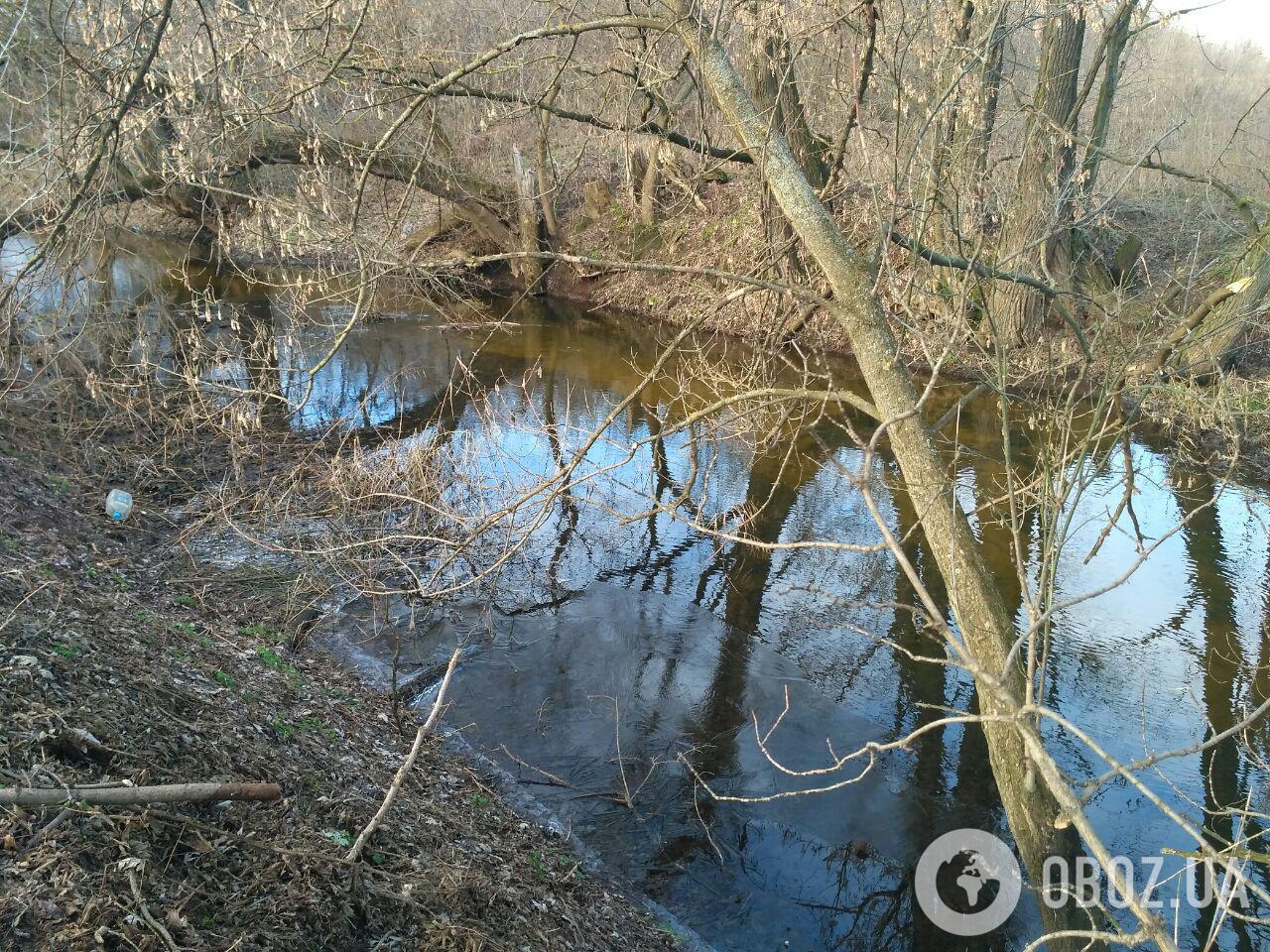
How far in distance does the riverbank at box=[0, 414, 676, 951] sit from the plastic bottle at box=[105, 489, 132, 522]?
131 cm

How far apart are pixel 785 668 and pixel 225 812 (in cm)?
513

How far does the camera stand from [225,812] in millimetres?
3766

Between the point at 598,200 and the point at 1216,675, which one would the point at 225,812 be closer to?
the point at 1216,675

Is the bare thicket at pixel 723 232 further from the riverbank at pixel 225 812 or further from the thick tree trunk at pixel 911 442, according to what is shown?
the riverbank at pixel 225 812

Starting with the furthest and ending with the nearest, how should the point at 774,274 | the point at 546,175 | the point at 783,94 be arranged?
the point at 546,175 < the point at 783,94 < the point at 774,274

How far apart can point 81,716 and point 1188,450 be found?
13.0 m

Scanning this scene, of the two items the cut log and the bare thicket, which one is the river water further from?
the cut log

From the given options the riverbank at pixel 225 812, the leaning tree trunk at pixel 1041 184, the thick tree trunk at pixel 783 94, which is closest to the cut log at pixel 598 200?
the leaning tree trunk at pixel 1041 184

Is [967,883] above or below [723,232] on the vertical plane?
below

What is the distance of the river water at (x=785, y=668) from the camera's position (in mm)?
5637

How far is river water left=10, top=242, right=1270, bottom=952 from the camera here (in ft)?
18.5

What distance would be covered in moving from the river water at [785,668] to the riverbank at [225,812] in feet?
2.65

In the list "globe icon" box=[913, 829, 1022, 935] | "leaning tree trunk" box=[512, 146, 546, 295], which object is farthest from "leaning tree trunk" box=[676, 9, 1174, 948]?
"leaning tree trunk" box=[512, 146, 546, 295]

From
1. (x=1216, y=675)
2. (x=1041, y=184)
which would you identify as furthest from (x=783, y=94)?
(x=1216, y=675)
